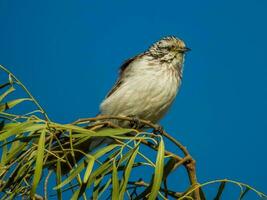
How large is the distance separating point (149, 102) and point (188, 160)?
2.01 metres

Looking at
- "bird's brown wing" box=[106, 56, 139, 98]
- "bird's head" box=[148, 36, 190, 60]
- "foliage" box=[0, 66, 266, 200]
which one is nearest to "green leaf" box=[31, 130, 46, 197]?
"foliage" box=[0, 66, 266, 200]

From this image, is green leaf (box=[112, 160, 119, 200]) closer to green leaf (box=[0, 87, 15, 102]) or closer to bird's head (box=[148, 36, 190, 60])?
green leaf (box=[0, 87, 15, 102])

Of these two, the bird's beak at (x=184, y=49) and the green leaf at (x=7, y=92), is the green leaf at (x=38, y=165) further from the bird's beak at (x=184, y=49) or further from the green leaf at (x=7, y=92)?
the bird's beak at (x=184, y=49)

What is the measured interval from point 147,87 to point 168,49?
581mm

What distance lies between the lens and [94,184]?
179 cm

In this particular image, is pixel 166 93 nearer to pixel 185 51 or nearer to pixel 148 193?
pixel 185 51

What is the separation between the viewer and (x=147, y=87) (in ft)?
12.6

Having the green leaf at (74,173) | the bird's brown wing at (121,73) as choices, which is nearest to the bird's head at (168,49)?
the bird's brown wing at (121,73)

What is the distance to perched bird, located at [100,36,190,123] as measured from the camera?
12.7 feet

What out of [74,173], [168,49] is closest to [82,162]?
[74,173]

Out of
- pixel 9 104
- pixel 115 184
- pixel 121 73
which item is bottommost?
pixel 115 184

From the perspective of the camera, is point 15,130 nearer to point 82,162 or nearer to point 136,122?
point 82,162

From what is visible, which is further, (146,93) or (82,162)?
(146,93)

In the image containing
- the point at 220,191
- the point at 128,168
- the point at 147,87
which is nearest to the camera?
the point at 128,168
